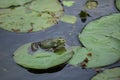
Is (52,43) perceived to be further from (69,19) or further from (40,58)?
(69,19)

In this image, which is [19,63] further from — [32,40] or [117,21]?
[117,21]

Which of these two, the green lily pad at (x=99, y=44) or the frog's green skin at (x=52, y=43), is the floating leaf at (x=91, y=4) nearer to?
the green lily pad at (x=99, y=44)

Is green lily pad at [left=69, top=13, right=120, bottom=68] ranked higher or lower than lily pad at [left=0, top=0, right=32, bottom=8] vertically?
lower

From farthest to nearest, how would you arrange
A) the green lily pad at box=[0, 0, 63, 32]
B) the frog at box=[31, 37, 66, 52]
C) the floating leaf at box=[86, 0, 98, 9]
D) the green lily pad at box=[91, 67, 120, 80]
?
the floating leaf at box=[86, 0, 98, 9], the green lily pad at box=[0, 0, 63, 32], the frog at box=[31, 37, 66, 52], the green lily pad at box=[91, 67, 120, 80]

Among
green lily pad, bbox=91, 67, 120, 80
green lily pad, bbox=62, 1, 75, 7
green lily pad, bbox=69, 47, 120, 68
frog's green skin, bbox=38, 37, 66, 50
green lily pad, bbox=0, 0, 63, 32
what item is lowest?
green lily pad, bbox=91, 67, 120, 80

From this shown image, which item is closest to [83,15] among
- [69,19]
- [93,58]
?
[69,19]

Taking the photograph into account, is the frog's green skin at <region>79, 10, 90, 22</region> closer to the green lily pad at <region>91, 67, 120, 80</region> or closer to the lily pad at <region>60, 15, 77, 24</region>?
the lily pad at <region>60, 15, 77, 24</region>

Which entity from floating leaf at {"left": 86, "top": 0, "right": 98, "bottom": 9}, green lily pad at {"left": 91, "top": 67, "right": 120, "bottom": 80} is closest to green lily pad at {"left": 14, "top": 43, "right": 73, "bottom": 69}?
green lily pad at {"left": 91, "top": 67, "right": 120, "bottom": 80}
